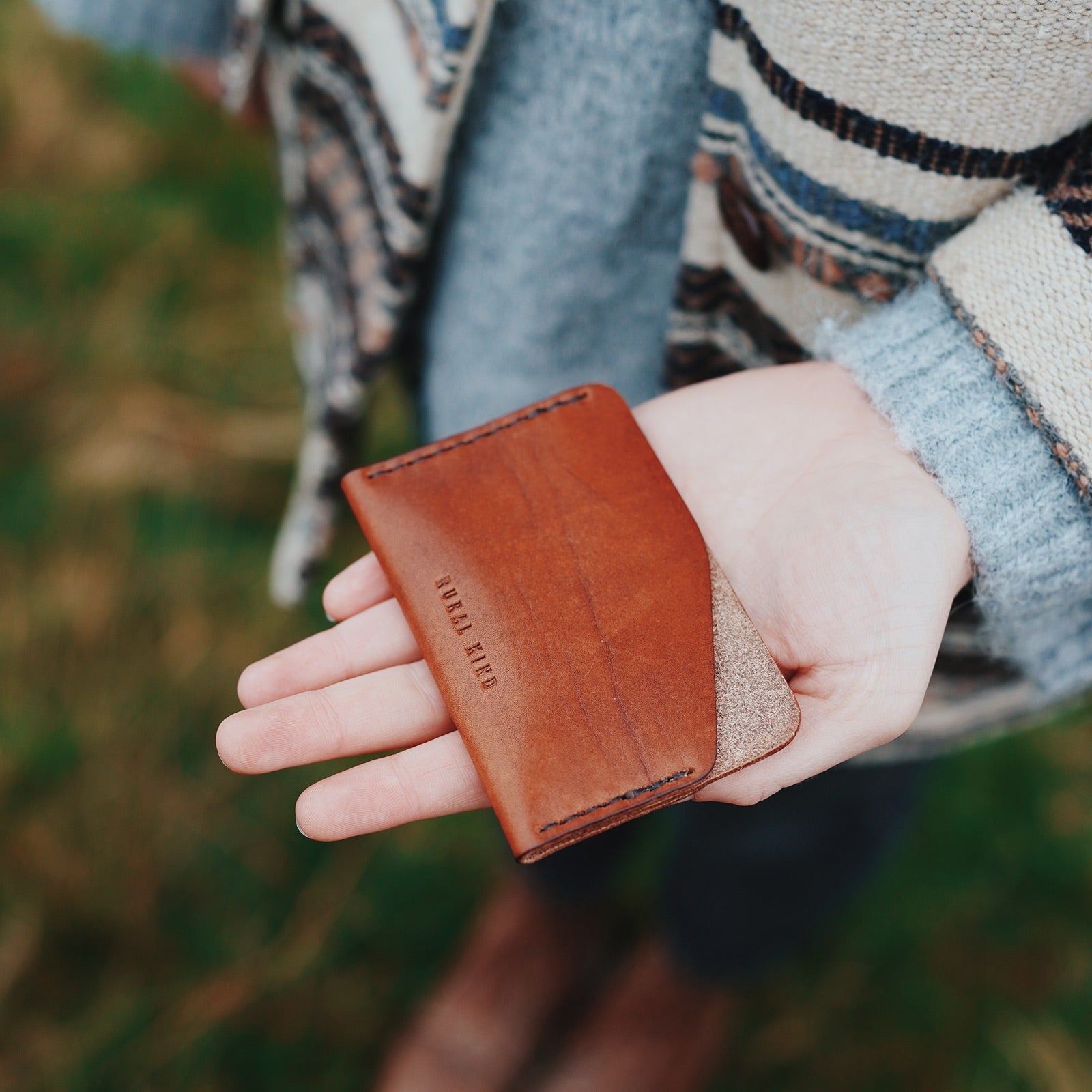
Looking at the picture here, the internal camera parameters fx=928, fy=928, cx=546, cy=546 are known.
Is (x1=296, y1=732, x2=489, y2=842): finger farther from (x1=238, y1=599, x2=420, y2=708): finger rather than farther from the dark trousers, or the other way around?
the dark trousers

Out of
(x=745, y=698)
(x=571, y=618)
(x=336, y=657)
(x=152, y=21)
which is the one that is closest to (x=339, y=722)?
(x=336, y=657)

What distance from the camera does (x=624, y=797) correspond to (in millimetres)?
875

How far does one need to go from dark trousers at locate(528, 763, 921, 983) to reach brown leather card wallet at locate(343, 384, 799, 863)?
0.57 m

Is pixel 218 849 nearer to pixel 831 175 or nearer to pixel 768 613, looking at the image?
pixel 768 613

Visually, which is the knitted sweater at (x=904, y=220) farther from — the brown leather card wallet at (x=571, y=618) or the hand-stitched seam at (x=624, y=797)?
the hand-stitched seam at (x=624, y=797)

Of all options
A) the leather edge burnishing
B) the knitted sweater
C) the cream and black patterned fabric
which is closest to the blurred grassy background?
the cream and black patterned fabric

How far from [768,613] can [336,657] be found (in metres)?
0.46

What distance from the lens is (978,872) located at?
2260 mm

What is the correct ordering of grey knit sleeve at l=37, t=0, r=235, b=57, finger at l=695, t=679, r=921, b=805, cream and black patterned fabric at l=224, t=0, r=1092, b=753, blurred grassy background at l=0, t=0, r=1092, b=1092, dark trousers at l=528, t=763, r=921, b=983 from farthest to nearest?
blurred grassy background at l=0, t=0, r=1092, b=1092
dark trousers at l=528, t=763, r=921, b=983
grey knit sleeve at l=37, t=0, r=235, b=57
finger at l=695, t=679, r=921, b=805
cream and black patterned fabric at l=224, t=0, r=1092, b=753

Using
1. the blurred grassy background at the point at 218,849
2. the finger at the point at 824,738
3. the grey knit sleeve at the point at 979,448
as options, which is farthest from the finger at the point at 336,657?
the blurred grassy background at the point at 218,849

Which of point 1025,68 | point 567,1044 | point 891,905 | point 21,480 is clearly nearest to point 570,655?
point 1025,68

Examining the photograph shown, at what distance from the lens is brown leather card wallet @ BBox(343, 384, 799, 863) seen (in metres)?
0.88

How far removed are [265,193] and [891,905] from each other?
2.81 meters

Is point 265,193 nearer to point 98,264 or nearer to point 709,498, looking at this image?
point 98,264
